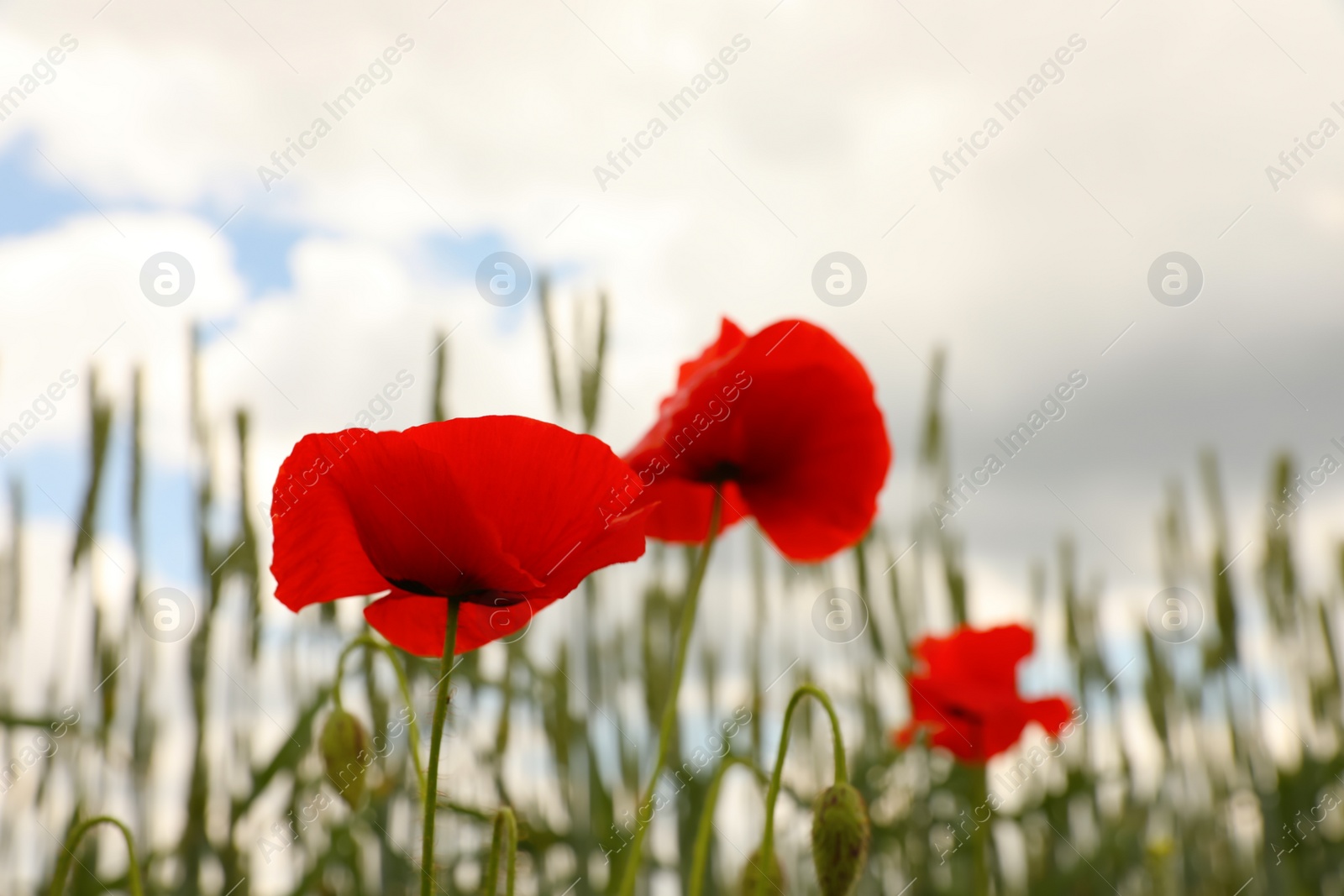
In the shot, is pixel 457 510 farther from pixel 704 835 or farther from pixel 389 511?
pixel 704 835

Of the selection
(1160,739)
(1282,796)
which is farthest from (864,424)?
(1160,739)

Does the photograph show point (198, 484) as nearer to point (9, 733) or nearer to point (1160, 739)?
point (9, 733)

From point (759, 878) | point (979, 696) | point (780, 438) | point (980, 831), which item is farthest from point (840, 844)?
point (979, 696)

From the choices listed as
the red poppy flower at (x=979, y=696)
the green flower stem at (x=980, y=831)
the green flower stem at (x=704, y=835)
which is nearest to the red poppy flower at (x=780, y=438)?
the green flower stem at (x=704, y=835)

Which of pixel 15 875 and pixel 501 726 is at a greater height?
pixel 15 875

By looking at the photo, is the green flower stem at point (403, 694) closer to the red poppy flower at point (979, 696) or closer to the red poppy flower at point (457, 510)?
the red poppy flower at point (457, 510)

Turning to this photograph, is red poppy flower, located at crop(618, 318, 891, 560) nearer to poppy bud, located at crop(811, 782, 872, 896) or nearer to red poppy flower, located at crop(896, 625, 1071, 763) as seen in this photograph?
poppy bud, located at crop(811, 782, 872, 896)
